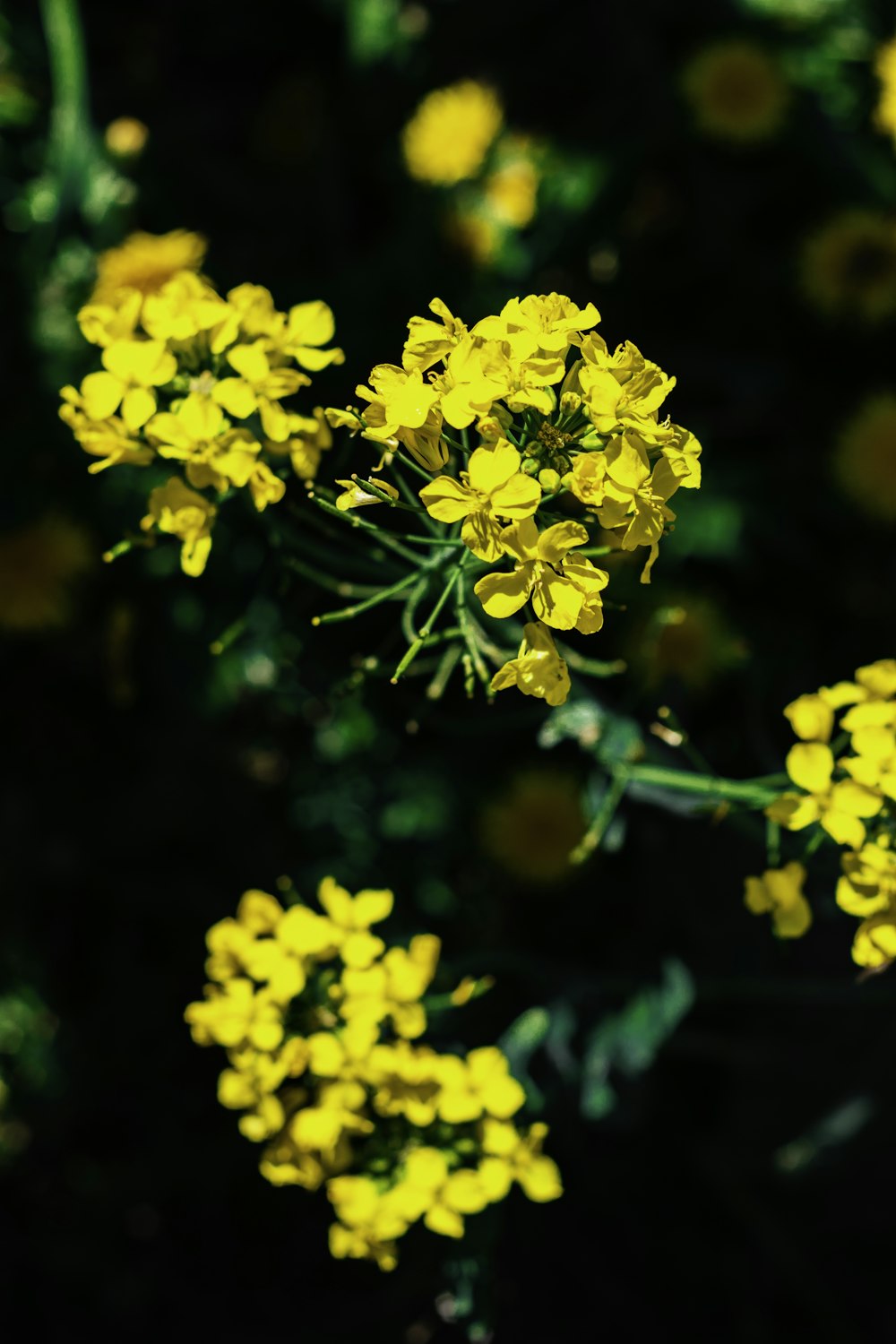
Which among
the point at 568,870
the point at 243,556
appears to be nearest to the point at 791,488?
the point at 568,870

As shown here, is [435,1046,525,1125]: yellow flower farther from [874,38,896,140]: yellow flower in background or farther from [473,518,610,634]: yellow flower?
[874,38,896,140]: yellow flower in background

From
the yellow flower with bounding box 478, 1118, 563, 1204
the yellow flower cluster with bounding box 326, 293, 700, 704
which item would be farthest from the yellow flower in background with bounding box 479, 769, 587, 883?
the yellow flower cluster with bounding box 326, 293, 700, 704

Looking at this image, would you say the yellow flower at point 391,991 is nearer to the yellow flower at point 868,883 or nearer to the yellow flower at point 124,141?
the yellow flower at point 868,883

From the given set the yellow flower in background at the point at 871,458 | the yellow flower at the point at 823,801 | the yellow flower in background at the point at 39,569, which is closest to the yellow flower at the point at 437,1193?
the yellow flower at the point at 823,801

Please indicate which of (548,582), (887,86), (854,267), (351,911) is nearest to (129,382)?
(548,582)

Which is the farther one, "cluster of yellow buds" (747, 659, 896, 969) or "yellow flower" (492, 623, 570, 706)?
"cluster of yellow buds" (747, 659, 896, 969)

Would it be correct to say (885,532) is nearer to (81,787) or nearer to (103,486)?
(103,486)

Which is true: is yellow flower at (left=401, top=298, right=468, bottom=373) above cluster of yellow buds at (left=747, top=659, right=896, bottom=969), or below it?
above
